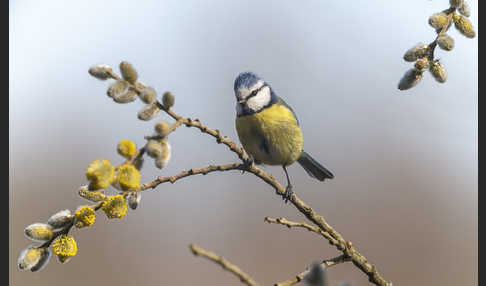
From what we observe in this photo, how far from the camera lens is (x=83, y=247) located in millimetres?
3754

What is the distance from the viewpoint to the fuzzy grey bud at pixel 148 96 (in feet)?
2.23

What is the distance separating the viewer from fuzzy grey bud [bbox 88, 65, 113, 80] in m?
0.69

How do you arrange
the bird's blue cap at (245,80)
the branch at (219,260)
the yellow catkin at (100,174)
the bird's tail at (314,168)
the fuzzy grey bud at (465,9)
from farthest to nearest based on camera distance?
the bird's tail at (314,168), the bird's blue cap at (245,80), the fuzzy grey bud at (465,9), the yellow catkin at (100,174), the branch at (219,260)

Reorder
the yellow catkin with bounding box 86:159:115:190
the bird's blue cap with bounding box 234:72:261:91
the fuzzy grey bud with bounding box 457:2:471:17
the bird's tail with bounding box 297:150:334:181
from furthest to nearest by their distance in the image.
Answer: the bird's tail with bounding box 297:150:334:181 < the bird's blue cap with bounding box 234:72:261:91 < the fuzzy grey bud with bounding box 457:2:471:17 < the yellow catkin with bounding box 86:159:115:190

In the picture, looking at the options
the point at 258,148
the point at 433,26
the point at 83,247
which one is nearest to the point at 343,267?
the point at 258,148

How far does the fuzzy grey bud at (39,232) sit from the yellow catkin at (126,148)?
0.17m

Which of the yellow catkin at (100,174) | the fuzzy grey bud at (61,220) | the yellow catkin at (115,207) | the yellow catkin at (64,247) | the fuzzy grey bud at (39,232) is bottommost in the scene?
the yellow catkin at (64,247)

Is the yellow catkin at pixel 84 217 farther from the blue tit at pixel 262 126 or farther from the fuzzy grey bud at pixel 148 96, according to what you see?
the blue tit at pixel 262 126

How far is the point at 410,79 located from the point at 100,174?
514 mm

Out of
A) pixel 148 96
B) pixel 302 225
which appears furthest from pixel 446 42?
pixel 148 96

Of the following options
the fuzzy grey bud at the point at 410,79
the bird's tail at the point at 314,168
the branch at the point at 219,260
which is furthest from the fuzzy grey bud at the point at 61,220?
the bird's tail at the point at 314,168

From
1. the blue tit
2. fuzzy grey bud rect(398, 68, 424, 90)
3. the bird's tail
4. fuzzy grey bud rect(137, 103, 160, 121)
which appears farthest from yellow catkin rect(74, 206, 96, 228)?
the bird's tail

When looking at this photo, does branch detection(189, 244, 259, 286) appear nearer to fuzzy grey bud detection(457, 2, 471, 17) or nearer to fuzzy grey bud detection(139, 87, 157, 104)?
fuzzy grey bud detection(139, 87, 157, 104)

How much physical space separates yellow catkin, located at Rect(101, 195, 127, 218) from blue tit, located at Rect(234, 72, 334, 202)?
1.07 m
